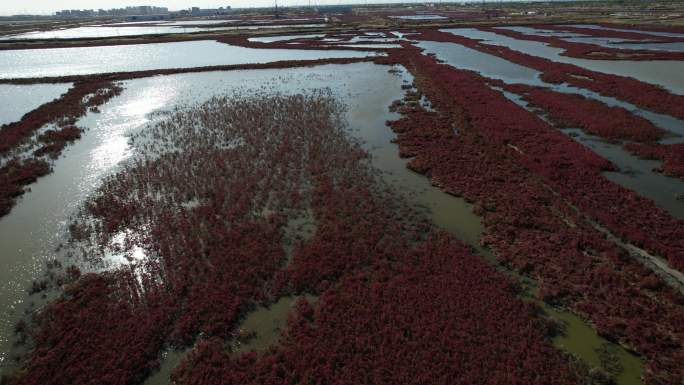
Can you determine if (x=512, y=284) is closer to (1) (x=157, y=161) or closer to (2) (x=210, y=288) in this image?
(2) (x=210, y=288)

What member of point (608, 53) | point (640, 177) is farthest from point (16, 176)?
point (608, 53)

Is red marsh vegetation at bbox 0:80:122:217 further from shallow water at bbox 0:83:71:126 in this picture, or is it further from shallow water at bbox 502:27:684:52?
shallow water at bbox 502:27:684:52

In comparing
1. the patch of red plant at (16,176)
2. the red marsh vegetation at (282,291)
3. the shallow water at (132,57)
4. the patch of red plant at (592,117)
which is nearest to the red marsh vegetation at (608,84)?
the patch of red plant at (592,117)

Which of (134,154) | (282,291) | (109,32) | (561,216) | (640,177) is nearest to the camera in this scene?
(282,291)

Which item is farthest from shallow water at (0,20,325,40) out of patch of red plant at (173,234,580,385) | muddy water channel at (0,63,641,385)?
patch of red plant at (173,234,580,385)

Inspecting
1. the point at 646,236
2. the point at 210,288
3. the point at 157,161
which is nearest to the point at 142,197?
the point at 157,161

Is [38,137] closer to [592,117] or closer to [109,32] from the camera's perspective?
[592,117]
